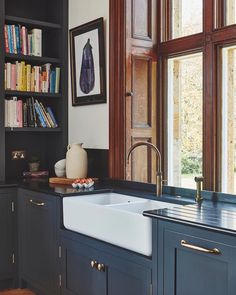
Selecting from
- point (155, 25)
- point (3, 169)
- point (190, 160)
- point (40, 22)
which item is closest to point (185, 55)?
point (155, 25)

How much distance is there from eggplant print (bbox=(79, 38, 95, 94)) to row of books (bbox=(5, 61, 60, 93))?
35 cm

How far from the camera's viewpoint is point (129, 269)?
2445mm

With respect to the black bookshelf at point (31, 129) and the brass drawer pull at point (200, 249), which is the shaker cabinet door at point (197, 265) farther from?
the black bookshelf at point (31, 129)

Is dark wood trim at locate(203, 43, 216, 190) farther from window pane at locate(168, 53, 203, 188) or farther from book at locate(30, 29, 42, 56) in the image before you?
book at locate(30, 29, 42, 56)

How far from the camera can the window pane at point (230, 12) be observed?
9.64ft

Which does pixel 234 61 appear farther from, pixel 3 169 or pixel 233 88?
pixel 3 169

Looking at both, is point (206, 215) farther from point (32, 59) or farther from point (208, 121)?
point (32, 59)

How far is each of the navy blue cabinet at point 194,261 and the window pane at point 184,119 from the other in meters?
1.10

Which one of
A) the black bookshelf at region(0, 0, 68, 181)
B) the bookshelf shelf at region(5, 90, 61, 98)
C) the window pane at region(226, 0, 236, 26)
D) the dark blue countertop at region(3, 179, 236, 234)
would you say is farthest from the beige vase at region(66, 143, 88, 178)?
the window pane at region(226, 0, 236, 26)

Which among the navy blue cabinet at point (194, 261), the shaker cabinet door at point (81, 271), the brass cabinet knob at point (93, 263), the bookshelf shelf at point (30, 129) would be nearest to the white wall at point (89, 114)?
the bookshelf shelf at point (30, 129)

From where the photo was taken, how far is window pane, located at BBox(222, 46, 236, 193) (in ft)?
9.74

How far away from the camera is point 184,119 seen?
11.0ft

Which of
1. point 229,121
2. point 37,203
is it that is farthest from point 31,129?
point 229,121

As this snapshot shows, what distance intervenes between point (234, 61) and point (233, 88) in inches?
7.0
